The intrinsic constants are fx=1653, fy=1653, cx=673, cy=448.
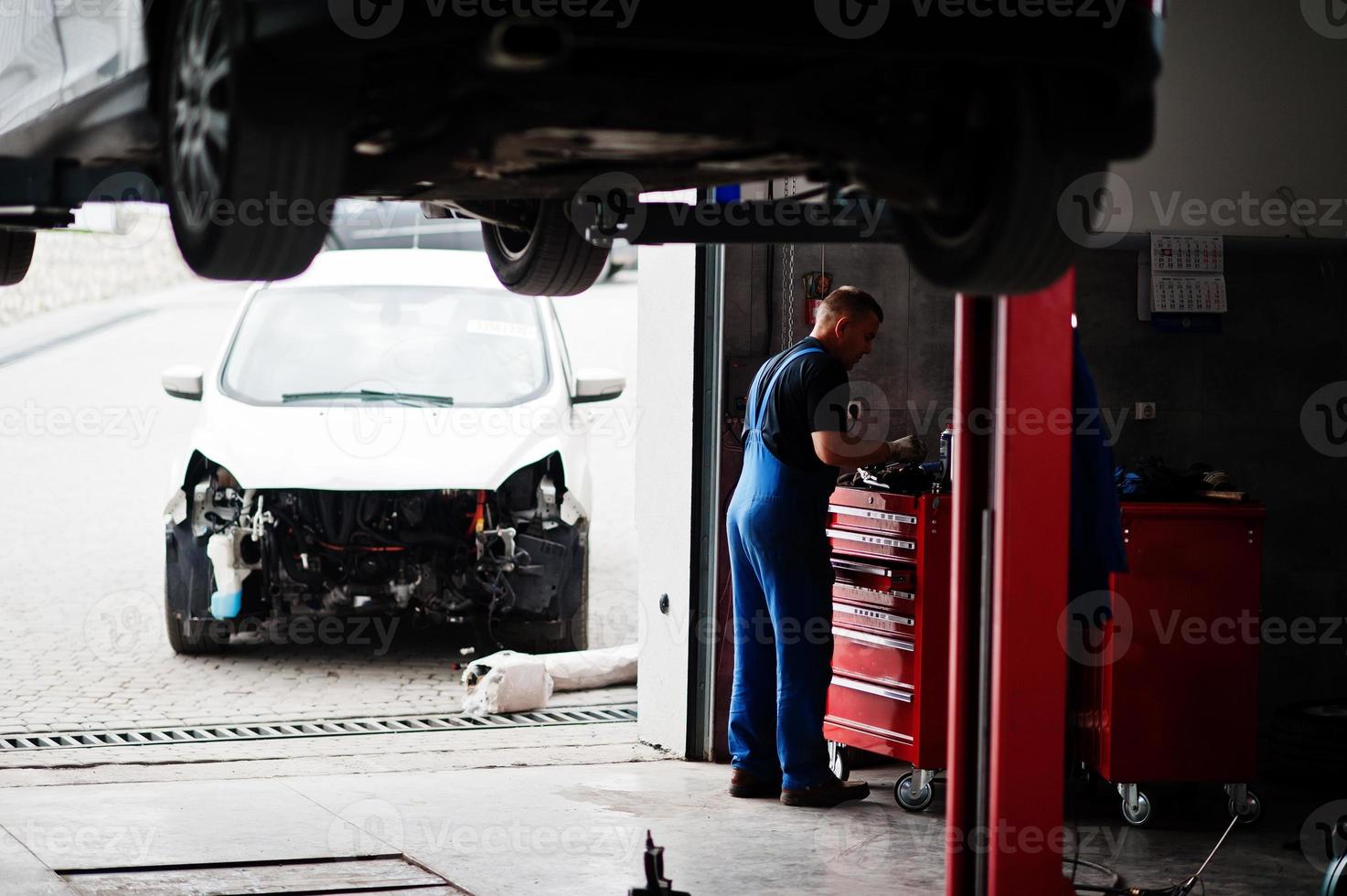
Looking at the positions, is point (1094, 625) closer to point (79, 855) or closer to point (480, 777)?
point (480, 777)

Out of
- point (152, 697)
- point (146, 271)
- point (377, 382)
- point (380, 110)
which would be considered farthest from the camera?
point (146, 271)

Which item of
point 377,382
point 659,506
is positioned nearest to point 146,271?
point 377,382

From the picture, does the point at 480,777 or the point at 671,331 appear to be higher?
the point at 671,331

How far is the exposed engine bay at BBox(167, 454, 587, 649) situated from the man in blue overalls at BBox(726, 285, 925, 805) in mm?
1963

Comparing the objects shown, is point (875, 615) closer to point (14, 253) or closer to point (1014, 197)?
point (1014, 197)

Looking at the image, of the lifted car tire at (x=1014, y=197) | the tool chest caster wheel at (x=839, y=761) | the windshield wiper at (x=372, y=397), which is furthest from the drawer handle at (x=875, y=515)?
the lifted car tire at (x=1014, y=197)

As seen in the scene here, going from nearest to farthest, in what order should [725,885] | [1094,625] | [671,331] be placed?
[725,885]
[1094,625]
[671,331]

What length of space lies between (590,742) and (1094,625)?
2.34 meters

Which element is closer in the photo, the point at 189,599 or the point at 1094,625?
the point at 1094,625

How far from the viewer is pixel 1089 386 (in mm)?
5230

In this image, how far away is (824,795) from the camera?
19.8ft

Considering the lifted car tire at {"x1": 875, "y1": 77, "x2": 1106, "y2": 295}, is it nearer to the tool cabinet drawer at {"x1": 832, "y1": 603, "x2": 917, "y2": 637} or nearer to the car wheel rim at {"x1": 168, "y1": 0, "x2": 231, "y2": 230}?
the car wheel rim at {"x1": 168, "y1": 0, "x2": 231, "y2": 230}
